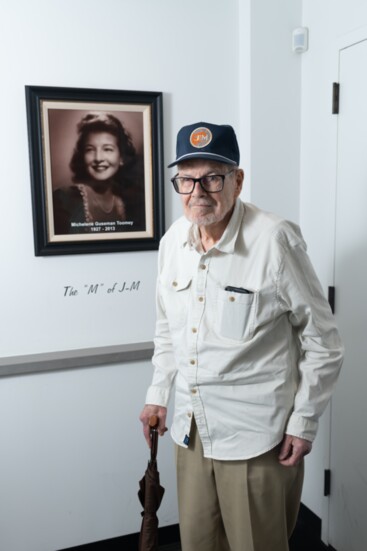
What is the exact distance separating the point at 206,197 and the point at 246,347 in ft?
1.38

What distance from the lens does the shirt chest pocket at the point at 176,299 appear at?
1471mm

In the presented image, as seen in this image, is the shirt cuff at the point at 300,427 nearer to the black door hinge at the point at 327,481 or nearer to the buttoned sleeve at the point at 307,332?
the buttoned sleeve at the point at 307,332

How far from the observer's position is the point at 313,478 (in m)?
2.17

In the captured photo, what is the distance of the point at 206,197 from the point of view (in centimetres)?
134

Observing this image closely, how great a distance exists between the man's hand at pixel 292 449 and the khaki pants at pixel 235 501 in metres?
0.03

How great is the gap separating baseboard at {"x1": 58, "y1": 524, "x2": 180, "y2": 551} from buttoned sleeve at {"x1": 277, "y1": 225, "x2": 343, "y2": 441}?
46.1 inches

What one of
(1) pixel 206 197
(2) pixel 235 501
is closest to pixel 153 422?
(2) pixel 235 501

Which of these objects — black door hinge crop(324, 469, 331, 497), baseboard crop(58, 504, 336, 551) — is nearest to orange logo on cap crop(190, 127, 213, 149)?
black door hinge crop(324, 469, 331, 497)

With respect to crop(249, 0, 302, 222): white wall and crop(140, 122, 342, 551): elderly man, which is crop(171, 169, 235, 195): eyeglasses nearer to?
crop(140, 122, 342, 551): elderly man

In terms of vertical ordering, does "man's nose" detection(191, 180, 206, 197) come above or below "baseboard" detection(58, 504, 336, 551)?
above

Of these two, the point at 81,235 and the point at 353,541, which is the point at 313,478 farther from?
the point at 81,235

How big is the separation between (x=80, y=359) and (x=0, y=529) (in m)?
0.75

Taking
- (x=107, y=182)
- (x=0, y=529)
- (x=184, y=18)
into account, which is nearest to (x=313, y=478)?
(x=0, y=529)

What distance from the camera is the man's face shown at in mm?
Result: 1332
